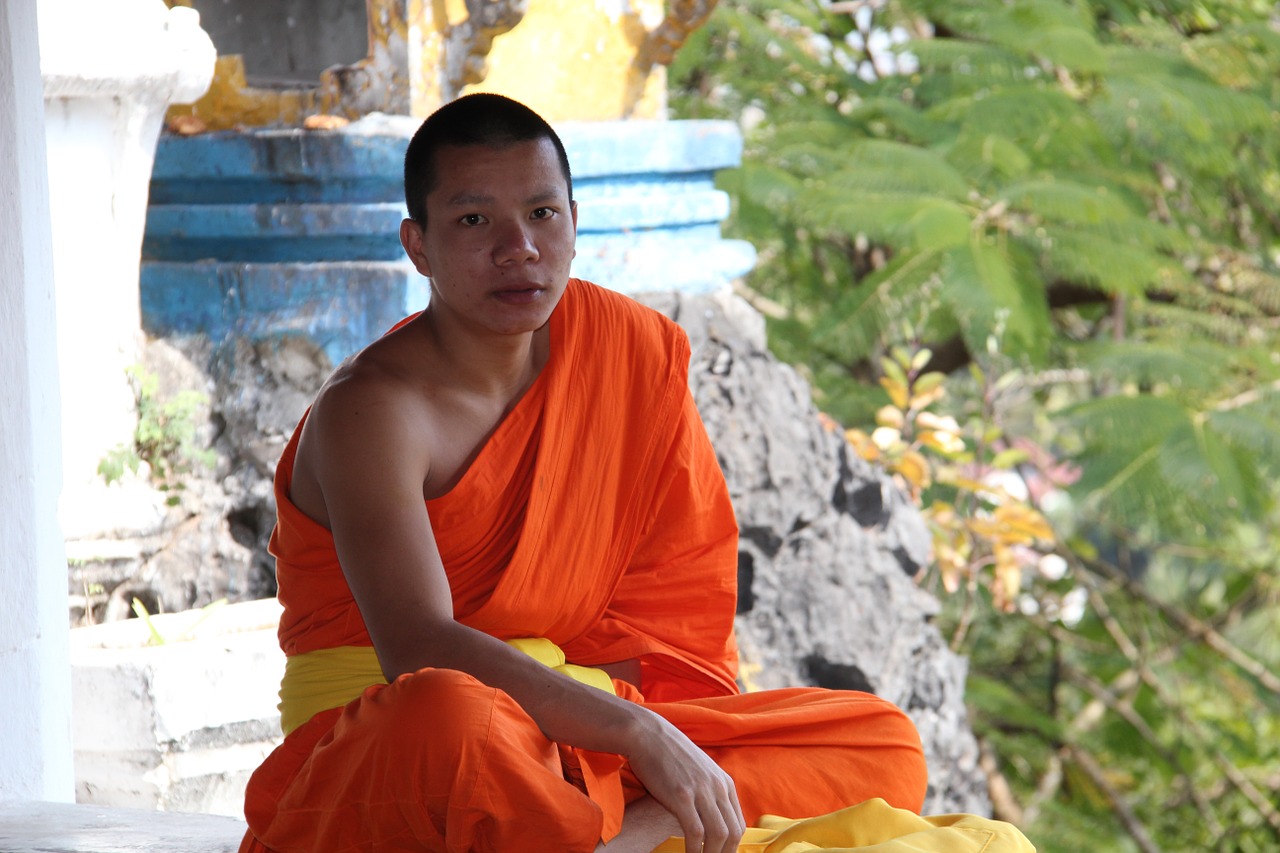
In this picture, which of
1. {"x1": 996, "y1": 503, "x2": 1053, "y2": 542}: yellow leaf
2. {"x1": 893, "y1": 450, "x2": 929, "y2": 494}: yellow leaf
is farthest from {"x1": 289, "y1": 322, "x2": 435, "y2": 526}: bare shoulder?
{"x1": 996, "y1": 503, "x2": 1053, "y2": 542}: yellow leaf

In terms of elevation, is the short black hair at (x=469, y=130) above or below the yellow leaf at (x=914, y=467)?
above

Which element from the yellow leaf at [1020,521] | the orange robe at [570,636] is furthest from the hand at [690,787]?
the yellow leaf at [1020,521]

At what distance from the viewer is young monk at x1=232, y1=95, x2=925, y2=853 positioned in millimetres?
1942

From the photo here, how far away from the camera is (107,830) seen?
2521mm

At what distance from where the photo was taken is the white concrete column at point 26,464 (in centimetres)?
273

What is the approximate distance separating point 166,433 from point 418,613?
185 cm

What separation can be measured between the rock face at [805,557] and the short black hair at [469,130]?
6.24 feet

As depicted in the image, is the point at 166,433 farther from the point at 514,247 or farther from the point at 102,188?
the point at 514,247

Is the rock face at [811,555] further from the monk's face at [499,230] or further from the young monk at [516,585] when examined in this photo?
the monk's face at [499,230]

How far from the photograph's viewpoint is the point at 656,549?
2582 millimetres

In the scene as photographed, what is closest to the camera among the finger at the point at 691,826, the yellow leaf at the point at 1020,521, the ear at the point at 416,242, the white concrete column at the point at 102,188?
the finger at the point at 691,826

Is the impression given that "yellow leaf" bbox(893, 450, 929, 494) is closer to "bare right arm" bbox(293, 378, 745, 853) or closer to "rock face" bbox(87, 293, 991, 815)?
"rock face" bbox(87, 293, 991, 815)

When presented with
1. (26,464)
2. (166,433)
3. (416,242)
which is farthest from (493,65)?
(416,242)

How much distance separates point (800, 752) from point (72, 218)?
2218 mm
